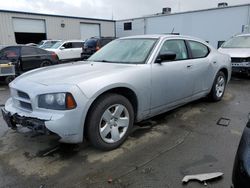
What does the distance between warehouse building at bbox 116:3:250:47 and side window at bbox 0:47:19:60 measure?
10134 mm

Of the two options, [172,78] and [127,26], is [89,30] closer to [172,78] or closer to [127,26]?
[127,26]

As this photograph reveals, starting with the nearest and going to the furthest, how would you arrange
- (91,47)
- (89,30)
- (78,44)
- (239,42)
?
1. (239,42)
2. (91,47)
3. (78,44)
4. (89,30)

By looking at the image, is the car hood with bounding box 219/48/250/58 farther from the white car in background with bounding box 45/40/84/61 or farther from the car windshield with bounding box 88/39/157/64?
the white car in background with bounding box 45/40/84/61

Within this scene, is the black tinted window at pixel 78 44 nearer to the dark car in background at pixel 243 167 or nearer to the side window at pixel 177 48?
the side window at pixel 177 48

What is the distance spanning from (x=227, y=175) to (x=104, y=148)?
154 centimetres

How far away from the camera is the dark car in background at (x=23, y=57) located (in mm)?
8789

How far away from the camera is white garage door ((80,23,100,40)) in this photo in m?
25.9

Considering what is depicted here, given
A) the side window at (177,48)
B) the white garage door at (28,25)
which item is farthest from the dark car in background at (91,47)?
the white garage door at (28,25)

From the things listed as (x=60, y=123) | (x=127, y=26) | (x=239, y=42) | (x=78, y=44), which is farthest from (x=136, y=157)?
(x=127, y=26)

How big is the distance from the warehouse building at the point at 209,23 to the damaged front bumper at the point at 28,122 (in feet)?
45.7

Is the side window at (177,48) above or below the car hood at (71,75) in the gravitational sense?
above

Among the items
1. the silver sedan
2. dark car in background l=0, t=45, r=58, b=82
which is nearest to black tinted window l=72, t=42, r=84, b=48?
dark car in background l=0, t=45, r=58, b=82

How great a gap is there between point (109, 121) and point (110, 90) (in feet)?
1.38

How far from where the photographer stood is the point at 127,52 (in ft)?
12.9
